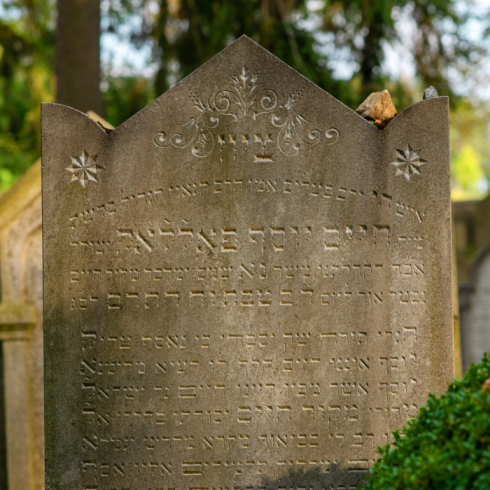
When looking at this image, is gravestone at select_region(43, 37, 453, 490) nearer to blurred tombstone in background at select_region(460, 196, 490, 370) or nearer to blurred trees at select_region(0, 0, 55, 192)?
blurred tombstone in background at select_region(460, 196, 490, 370)

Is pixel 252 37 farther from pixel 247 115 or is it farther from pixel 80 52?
pixel 247 115

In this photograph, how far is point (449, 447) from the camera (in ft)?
7.25

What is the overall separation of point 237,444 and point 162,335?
72cm

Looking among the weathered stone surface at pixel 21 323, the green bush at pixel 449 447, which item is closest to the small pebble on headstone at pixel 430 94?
the green bush at pixel 449 447

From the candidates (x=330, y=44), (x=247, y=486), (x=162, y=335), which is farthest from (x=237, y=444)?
(x=330, y=44)

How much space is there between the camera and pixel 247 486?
337 centimetres

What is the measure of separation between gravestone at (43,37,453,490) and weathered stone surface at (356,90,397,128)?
16 centimetres

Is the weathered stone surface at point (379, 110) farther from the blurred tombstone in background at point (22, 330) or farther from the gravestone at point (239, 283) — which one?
the blurred tombstone in background at point (22, 330)

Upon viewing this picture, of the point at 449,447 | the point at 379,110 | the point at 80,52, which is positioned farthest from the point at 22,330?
the point at 449,447

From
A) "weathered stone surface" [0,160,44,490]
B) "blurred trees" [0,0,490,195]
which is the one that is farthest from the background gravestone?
"weathered stone surface" [0,160,44,490]

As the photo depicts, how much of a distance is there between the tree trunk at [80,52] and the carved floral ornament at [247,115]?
444 cm

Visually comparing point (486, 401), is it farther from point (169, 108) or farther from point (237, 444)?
point (169, 108)

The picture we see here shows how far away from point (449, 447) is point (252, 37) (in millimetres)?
7107

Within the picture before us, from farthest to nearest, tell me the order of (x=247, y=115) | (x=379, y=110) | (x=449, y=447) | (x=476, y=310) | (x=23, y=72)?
(x=23, y=72) < (x=476, y=310) < (x=379, y=110) < (x=247, y=115) < (x=449, y=447)
